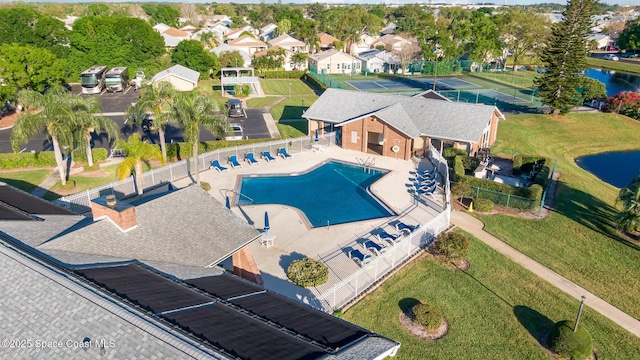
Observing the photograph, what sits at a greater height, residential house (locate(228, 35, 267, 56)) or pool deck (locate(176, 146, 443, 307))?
residential house (locate(228, 35, 267, 56))

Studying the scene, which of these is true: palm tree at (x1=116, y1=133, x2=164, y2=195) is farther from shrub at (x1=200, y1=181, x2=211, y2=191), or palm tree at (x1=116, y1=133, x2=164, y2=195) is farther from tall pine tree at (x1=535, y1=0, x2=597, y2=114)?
tall pine tree at (x1=535, y1=0, x2=597, y2=114)

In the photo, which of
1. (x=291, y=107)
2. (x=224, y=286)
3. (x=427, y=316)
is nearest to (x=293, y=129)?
(x=291, y=107)

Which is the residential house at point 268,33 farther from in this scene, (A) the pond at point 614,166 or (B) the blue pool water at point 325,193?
(B) the blue pool water at point 325,193

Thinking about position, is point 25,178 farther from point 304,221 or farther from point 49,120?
point 304,221

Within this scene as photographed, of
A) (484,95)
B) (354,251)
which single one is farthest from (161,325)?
(484,95)

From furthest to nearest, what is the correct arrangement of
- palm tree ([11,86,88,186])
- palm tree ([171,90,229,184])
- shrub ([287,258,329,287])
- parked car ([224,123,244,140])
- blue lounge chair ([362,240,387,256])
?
parked car ([224,123,244,140]), palm tree ([171,90,229,184]), palm tree ([11,86,88,186]), blue lounge chair ([362,240,387,256]), shrub ([287,258,329,287])

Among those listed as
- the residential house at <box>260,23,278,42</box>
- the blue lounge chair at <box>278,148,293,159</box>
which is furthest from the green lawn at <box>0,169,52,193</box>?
the residential house at <box>260,23,278,42</box>

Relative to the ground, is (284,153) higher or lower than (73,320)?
lower
